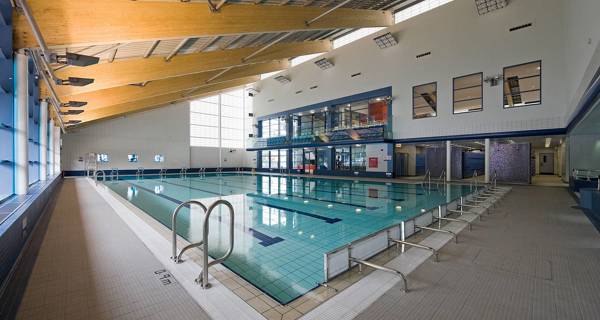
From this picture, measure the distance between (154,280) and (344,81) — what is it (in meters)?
16.0

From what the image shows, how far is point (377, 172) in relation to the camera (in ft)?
48.2

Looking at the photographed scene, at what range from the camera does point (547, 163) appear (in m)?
18.4

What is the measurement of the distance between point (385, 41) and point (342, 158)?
24.2ft

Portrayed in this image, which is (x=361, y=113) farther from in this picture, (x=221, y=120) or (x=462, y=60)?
(x=221, y=120)

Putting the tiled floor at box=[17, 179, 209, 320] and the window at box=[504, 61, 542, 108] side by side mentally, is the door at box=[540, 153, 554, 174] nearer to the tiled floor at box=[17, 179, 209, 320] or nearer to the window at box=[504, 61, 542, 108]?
the window at box=[504, 61, 542, 108]

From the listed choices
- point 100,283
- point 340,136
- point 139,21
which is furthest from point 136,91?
point 340,136

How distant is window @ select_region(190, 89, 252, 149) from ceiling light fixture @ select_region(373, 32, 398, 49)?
1408cm

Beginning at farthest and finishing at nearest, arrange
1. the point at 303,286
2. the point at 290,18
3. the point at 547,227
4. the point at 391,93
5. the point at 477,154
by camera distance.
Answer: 1. the point at 477,154
2. the point at 391,93
3. the point at 290,18
4. the point at 547,227
5. the point at 303,286

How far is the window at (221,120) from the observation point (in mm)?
22216

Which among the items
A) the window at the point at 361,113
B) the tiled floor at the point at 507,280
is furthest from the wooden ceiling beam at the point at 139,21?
the window at the point at 361,113

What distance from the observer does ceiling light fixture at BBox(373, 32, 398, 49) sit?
1340cm

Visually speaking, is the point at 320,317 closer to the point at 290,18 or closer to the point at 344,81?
the point at 290,18

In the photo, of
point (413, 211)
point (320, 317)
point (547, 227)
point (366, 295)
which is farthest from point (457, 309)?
point (413, 211)

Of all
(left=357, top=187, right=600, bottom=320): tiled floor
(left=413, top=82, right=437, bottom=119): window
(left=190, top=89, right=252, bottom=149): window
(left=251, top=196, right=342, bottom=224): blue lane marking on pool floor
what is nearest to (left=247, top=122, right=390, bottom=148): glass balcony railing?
(left=413, top=82, right=437, bottom=119): window
